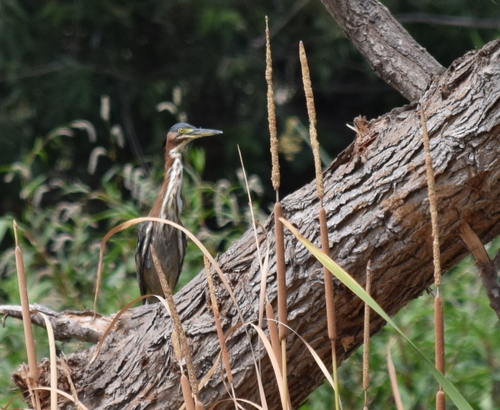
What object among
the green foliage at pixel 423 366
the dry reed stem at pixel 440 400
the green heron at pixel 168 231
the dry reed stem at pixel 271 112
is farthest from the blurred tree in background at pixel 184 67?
the dry reed stem at pixel 440 400

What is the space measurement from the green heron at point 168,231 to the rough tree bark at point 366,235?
5.71ft

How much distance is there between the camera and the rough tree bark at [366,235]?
144cm

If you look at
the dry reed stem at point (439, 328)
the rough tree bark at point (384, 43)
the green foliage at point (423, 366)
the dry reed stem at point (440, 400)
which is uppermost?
the rough tree bark at point (384, 43)

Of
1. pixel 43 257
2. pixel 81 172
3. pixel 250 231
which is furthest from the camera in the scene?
pixel 81 172

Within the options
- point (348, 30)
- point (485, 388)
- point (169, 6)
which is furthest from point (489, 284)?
point (169, 6)

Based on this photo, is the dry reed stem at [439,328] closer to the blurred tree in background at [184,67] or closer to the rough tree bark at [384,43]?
the rough tree bark at [384,43]

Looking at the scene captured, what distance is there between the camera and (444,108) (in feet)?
4.88

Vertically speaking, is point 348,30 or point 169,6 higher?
point 169,6

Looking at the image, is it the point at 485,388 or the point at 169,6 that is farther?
the point at 169,6

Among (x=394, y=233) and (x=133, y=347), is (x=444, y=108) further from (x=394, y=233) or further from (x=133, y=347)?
(x=133, y=347)

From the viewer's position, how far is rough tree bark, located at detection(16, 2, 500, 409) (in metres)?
1.44

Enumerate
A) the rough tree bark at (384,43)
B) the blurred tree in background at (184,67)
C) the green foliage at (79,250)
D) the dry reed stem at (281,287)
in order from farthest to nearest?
the blurred tree in background at (184,67) → the green foliage at (79,250) → the rough tree bark at (384,43) → the dry reed stem at (281,287)

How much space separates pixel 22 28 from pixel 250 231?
4670 mm

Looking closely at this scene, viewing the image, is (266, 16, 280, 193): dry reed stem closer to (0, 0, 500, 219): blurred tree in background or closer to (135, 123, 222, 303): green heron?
(135, 123, 222, 303): green heron
